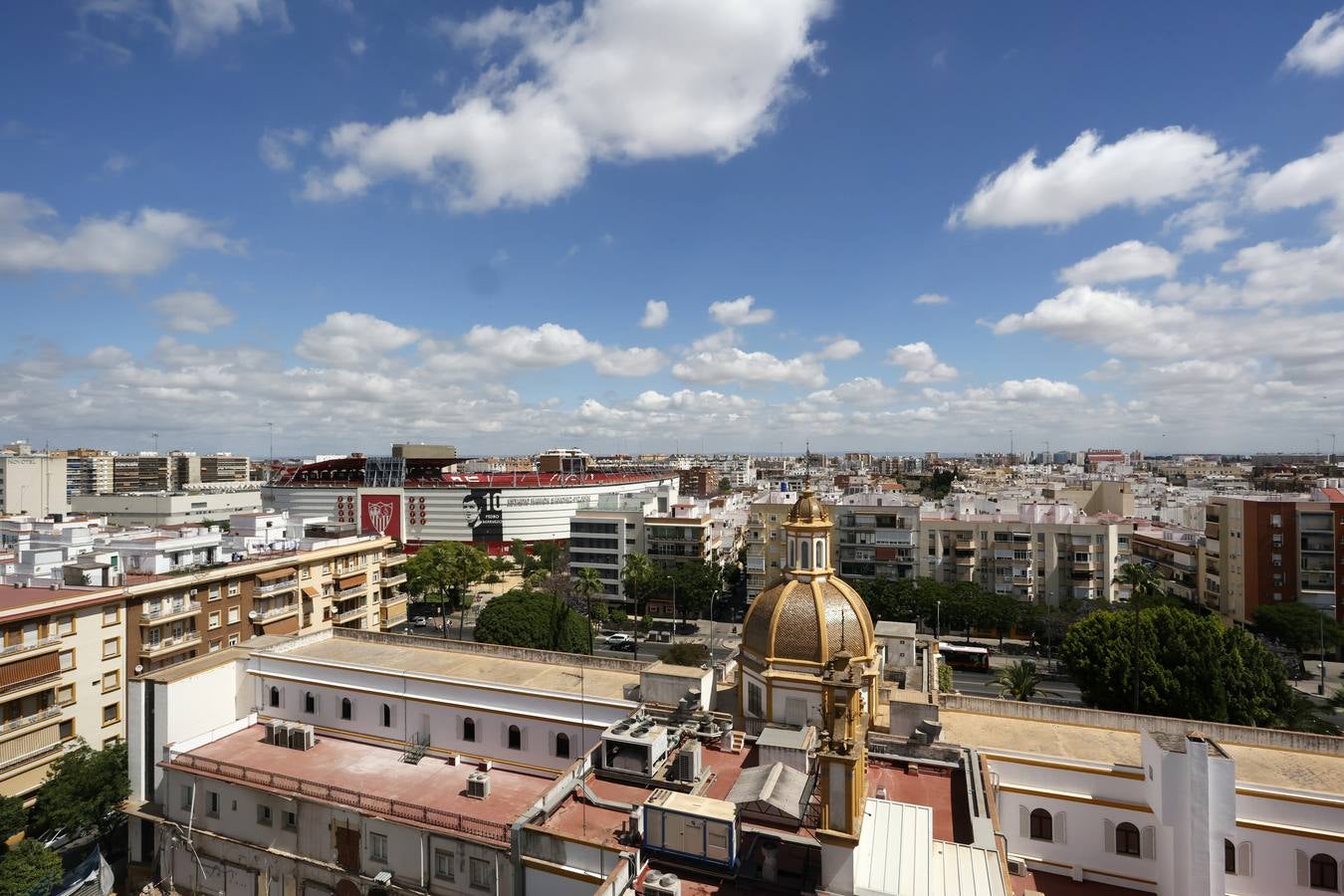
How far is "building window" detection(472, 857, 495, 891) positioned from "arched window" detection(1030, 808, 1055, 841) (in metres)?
16.2

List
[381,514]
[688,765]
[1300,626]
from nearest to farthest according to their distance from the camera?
[688,765] → [1300,626] → [381,514]

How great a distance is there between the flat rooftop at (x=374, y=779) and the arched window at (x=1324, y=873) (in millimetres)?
21143

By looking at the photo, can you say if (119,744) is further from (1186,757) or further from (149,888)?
(1186,757)

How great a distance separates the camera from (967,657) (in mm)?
56250

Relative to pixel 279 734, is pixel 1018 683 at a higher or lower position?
lower

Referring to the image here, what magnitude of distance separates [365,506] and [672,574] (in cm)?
6115

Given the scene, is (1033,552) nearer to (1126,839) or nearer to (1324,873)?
(1126,839)

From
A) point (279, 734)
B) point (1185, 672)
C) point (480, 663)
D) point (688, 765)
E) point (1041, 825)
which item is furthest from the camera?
point (1185, 672)

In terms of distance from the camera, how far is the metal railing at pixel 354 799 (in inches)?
844

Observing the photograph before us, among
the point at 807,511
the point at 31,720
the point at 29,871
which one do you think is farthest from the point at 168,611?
the point at 807,511

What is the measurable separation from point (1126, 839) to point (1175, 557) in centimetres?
6083

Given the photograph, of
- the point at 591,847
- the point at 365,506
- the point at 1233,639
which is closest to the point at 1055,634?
the point at 1233,639

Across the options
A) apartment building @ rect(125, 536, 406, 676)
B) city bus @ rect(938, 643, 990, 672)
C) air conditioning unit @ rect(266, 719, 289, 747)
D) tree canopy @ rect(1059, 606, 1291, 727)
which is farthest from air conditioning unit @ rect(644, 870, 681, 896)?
city bus @ rect(938, 643, 990, 672)

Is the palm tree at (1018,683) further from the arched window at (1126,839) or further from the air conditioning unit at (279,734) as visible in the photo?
the air conditioning unit at (279,734)
